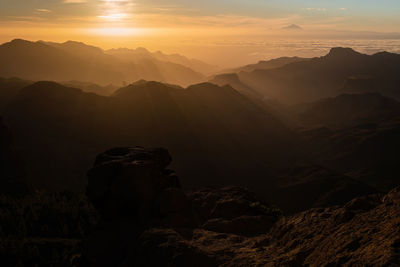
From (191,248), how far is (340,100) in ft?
598

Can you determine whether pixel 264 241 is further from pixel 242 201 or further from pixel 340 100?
pixel 340 100

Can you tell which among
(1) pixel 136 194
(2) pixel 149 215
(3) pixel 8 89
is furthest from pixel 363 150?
(3) pixel 8 89

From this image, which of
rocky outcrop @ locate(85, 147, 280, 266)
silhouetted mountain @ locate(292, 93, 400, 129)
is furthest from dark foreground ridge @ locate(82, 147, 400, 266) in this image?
silhouetted mountain @ locate(292, 93, 400, 129)

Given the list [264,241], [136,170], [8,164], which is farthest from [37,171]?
[264,241]

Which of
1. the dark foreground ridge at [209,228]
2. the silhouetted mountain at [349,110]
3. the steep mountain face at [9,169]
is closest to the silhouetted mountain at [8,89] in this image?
the steep mountain face at [9,169]

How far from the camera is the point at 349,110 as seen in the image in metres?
173

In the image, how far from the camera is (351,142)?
116000 mm

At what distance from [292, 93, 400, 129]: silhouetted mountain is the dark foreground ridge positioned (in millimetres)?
140830

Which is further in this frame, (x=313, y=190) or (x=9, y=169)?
(x=313, y=190)

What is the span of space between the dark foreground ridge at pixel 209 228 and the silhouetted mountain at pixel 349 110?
141m

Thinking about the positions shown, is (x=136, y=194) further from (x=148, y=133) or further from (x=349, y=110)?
(x=349, y=110)

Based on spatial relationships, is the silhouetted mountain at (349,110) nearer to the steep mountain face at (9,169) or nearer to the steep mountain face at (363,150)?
the steep mountain face at (363,150)

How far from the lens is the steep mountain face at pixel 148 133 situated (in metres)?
89.9

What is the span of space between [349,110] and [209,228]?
560 ft
